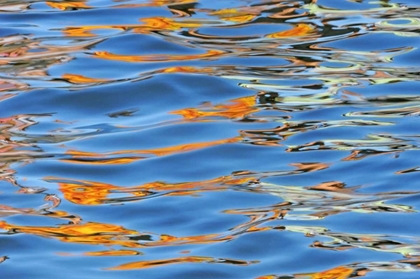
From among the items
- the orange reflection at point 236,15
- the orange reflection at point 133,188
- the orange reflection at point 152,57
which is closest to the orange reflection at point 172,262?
the orange reflection at point 133,188

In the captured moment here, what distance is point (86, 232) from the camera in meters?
3.01

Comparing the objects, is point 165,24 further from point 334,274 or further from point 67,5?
point 334,274

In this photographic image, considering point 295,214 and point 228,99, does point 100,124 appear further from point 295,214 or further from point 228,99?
point 295,214

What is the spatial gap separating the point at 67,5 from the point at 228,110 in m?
2.08

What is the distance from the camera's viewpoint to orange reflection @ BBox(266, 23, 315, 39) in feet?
17.2

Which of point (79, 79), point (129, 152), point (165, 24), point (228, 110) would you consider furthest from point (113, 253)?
point (165, 24)

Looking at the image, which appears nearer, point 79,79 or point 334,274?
point 334,274

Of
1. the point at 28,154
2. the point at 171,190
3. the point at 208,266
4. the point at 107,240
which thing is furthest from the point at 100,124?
the point at 208,266

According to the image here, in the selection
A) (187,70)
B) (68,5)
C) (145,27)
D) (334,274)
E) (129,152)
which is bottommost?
(334,274)

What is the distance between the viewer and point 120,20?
5.61 metres

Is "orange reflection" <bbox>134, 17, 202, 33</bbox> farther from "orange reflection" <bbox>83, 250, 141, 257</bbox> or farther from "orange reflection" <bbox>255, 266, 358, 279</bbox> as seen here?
"orange reflection" <bbox>255, 266, 358, 279</bbox>

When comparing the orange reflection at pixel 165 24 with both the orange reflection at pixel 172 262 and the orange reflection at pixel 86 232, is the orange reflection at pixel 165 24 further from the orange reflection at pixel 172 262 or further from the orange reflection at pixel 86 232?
the orange reflection at pixel 172 262

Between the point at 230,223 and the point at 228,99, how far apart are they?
1.30 meters


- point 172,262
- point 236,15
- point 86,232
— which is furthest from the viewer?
point 236,15
